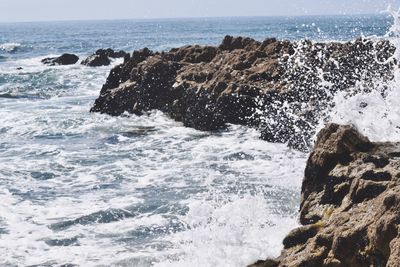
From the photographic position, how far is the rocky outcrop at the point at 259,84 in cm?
1586

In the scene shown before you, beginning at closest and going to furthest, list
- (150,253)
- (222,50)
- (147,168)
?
1. (150,253)
2. (147,168)
3. (222,50)

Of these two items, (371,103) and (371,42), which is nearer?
(371,103)

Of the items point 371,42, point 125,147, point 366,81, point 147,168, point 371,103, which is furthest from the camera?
point 371,42

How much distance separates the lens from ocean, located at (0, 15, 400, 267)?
7992 millimetres

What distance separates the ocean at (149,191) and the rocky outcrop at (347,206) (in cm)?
89

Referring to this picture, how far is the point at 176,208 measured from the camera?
10250 mm

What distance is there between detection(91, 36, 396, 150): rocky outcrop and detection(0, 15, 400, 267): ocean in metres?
0.77

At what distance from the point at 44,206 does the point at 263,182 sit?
4590 millimetres

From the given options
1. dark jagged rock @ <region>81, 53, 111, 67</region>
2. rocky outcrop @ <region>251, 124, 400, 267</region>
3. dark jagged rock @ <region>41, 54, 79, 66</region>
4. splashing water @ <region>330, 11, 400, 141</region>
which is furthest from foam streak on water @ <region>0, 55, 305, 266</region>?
dark jagged rock @ <region>41, 54, 79, 66</region>

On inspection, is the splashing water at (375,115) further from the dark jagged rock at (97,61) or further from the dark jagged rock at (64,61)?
the dark jagged rock at (64,61)

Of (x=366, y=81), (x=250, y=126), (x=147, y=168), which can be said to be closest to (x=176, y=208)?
(x=147, y=168)

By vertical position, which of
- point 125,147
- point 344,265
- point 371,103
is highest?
point 371,103

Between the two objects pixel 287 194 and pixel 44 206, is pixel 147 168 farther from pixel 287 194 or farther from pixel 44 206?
pixel 287 194

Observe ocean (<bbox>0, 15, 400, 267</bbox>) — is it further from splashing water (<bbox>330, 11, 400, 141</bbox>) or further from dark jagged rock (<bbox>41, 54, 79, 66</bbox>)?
dark jagged rock (<bbox>41, 54, 79, 66</bbox>)
